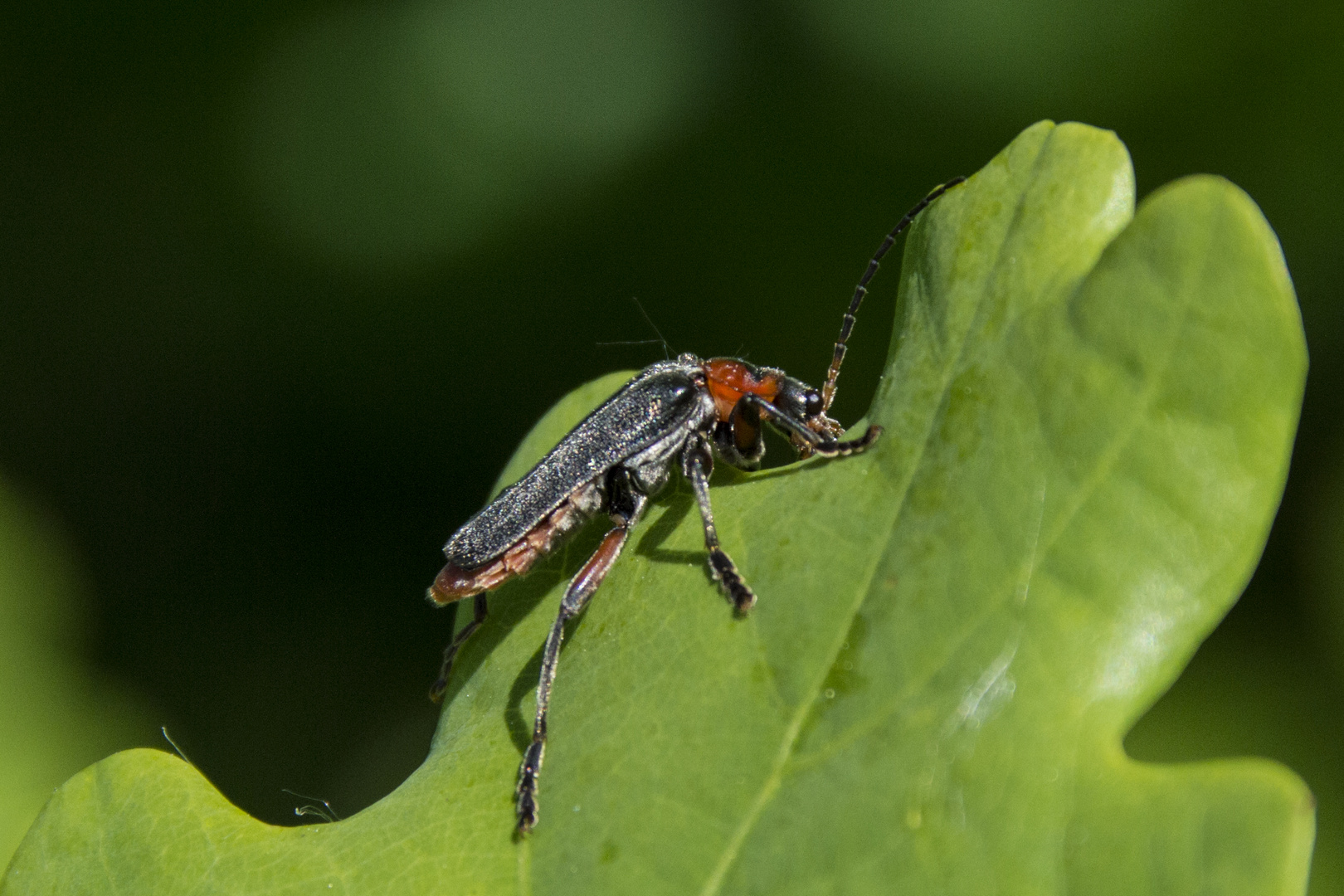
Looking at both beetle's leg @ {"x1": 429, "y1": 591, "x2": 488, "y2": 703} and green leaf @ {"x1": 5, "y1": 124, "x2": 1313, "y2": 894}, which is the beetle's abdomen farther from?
green leaf @ {"x1": 5, "y1": 124, "x2": 1313, "y2": 894}

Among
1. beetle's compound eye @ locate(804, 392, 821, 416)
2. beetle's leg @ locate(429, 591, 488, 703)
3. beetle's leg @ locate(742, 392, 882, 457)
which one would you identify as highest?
beetle's leg @ locate(742, 392, 882, 457)

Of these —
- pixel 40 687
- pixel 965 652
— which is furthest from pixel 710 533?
pixel 40 687

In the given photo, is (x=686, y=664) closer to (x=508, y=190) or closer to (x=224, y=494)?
(x=508, y=190)

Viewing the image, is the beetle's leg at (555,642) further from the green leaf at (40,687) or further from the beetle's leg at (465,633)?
the green leaf at (40,687)

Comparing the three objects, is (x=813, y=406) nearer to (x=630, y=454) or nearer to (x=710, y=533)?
(x=630, y=454)

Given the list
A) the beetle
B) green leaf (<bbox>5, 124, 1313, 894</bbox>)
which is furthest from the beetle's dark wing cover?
green leaf (<bbox>5, 124, 1313, 894</bbox>)


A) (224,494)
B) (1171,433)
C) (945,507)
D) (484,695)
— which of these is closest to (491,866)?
(484,695)

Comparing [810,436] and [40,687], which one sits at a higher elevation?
[810,436]
